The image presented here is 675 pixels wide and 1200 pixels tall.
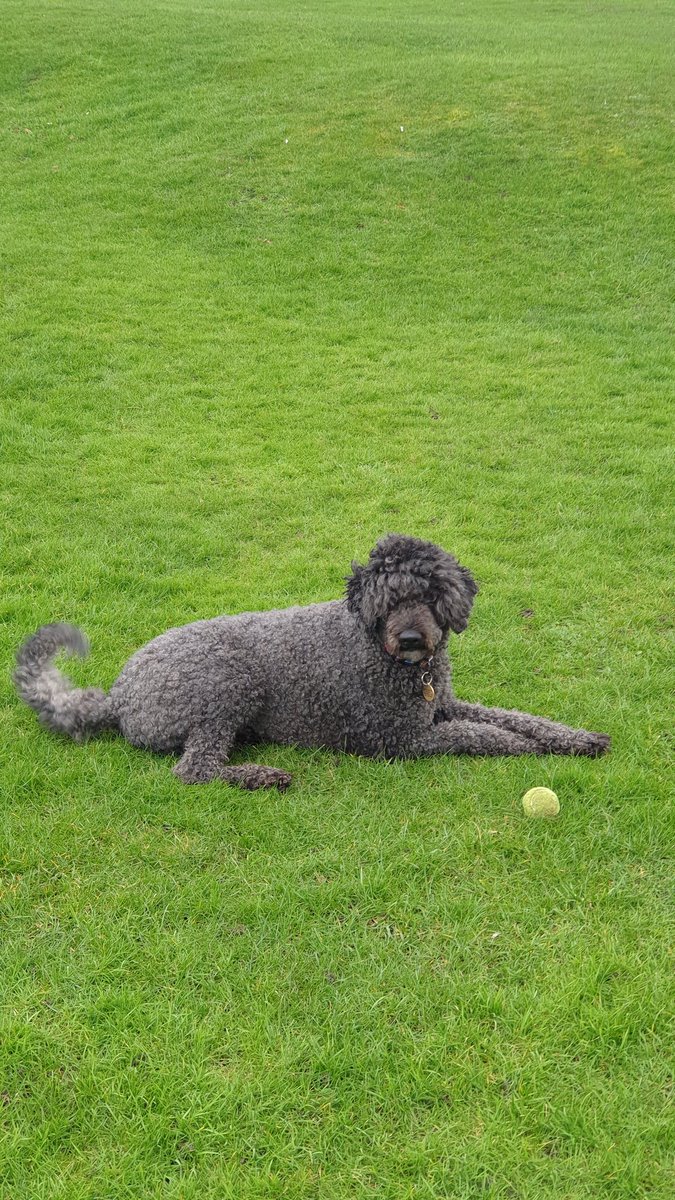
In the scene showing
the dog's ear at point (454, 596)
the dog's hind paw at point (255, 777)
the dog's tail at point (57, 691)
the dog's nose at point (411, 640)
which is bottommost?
the dog's hind paw at point (255, 777)

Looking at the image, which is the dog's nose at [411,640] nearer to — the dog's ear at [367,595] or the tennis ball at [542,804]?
the dog's ear at [367,595]

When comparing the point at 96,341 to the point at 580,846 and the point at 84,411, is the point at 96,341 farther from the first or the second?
the point at 580,846

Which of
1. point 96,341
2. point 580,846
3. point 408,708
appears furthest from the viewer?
point 96,341

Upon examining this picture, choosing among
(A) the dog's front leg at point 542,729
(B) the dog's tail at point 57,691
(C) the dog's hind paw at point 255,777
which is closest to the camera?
(C) the dog's hind paw at point 255,777

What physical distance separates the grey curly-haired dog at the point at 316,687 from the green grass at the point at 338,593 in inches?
6.2

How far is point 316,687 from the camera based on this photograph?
491 centimetres

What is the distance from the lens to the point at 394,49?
2052 cm

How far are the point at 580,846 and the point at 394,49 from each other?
21.3 m

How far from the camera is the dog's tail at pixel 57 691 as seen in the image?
498 centimetres

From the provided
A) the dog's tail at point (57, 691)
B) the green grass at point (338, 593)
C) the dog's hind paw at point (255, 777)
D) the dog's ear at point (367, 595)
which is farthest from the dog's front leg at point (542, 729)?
the dog's tail at point (57, 691)

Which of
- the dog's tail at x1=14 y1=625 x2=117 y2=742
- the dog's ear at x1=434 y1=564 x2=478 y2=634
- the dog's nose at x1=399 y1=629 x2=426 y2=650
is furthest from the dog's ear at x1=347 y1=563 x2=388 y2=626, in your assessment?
the dog's tail at x1=14 y1=625 x2=117 y2=742

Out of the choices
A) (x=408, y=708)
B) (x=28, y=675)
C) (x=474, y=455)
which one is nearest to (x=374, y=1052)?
(x=408, y=708)

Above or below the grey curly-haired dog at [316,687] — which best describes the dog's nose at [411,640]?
above

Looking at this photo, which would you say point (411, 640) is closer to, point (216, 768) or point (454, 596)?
point (454, 596)
